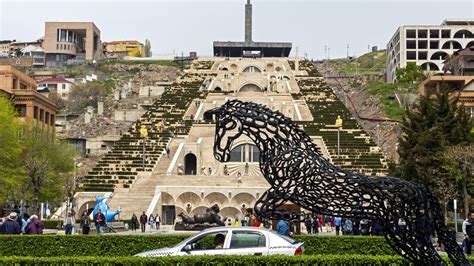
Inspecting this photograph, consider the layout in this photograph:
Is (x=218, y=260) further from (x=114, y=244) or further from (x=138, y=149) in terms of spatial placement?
(x=138, y=149)

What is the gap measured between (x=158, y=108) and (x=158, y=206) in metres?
34.1

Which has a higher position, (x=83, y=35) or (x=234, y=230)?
(x=83, y=35)

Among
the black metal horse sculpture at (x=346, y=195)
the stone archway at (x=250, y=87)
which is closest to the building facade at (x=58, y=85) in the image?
the stone archway at (x=250, y=87)

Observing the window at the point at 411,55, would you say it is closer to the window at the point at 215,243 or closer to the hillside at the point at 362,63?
the hillside at the point at 362,63

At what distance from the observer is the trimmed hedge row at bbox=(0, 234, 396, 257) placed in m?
18.1

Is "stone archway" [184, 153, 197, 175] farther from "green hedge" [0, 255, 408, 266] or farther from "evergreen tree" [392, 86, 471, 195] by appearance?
"green hedge" [0, 255, 408, 266]

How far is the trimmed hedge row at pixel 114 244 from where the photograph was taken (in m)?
18.1

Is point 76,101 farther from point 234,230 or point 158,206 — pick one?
point 234,230

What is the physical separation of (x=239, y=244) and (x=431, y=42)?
95327 mm

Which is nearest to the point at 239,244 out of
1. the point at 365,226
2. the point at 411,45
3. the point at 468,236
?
the point at 365,226

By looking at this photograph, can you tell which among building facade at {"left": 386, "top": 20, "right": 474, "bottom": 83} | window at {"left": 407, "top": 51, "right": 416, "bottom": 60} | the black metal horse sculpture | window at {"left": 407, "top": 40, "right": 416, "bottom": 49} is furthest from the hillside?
the black metal horse sculpture

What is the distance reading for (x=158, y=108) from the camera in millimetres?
73000

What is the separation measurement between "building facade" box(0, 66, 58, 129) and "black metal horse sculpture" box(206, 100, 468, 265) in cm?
4819

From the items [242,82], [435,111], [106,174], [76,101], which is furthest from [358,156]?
[76,101]
